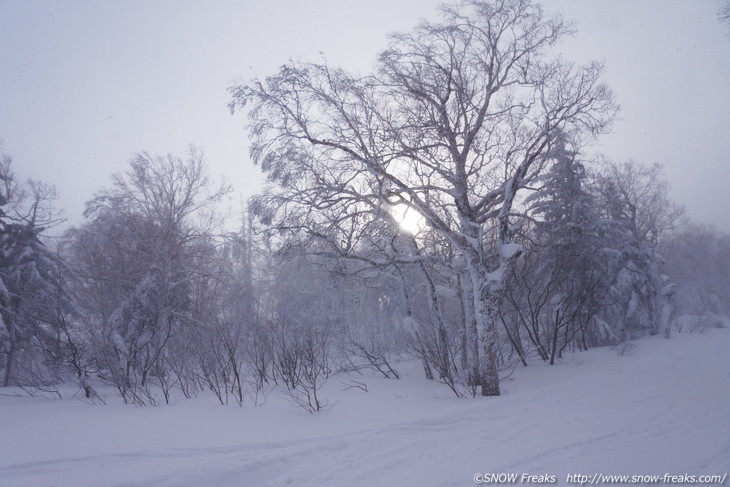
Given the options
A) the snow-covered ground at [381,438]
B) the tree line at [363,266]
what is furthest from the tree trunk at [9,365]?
the snow-covered ground at [381,438]

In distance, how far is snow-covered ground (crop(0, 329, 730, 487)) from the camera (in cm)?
487

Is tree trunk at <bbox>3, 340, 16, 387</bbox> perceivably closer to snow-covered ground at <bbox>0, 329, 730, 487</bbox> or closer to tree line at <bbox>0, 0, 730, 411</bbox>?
tree line at <bbox>0, 0, 730, 411</bbox>

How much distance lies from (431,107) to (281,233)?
5.28m

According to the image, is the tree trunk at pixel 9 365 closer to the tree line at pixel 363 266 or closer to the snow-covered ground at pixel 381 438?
the tree line at pixel 363 266

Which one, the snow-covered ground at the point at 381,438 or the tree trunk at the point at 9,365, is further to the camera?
the tree trunk at the point at 9,365

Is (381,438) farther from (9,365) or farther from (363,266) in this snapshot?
(9,365)

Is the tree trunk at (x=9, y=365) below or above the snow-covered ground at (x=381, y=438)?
above

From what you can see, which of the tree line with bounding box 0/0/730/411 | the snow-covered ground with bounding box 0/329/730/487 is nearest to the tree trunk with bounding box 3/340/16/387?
the tree line with bounding box 0/0/730/411

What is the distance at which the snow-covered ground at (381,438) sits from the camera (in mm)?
4867

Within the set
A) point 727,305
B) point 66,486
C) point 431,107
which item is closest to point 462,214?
point 431,107

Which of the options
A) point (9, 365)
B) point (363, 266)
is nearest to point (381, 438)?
point (363, 266)

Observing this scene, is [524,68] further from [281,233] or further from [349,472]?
[349,472]

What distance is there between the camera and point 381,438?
20.6ft

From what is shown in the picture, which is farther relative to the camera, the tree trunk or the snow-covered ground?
the tree trunk
